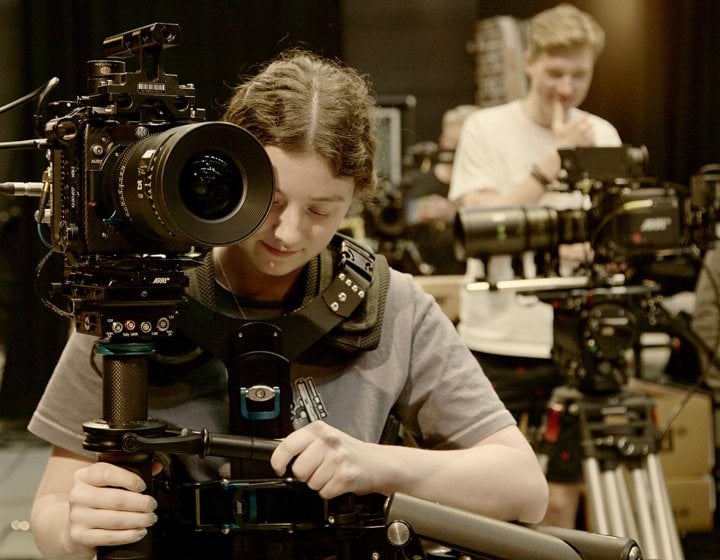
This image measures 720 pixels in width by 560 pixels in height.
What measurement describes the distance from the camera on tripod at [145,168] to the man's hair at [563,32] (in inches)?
62.5

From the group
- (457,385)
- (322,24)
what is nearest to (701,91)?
(322,24)

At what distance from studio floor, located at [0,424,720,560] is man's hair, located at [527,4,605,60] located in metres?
1.41

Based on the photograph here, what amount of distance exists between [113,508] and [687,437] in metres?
2.36

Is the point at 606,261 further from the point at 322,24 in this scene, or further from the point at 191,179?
the point at 322,24

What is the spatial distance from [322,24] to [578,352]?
195cm

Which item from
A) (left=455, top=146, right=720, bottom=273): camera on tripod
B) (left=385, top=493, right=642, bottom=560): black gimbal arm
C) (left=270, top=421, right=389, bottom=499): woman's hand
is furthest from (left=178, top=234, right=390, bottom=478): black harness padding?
(left=455, top=146, right=720, bottom=273): camera on tripod

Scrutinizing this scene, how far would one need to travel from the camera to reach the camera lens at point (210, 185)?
854 millimetres

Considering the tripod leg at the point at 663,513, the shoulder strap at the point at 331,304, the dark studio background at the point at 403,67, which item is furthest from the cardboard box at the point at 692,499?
the shoulder strap at the point at 331,304

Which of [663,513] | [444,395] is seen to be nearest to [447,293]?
[663,513]

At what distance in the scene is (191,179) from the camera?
0.85 meters

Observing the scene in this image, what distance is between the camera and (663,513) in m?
1.86

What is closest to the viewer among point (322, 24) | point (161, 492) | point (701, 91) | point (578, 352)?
point (161, 492)

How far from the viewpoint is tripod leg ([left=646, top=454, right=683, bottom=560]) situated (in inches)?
72.4

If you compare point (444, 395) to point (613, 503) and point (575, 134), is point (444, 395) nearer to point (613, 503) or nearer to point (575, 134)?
point (613, 503)
